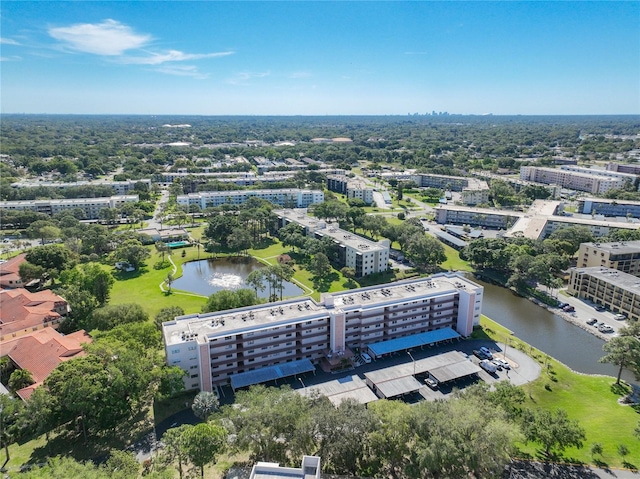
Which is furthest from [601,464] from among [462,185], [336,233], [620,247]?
[462,185]

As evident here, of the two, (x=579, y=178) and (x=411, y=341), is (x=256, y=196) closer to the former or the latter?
(x=411, y=341)

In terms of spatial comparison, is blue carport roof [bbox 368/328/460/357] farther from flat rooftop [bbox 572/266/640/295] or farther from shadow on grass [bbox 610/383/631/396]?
flat rooftop [bbox 572/266/640/295]

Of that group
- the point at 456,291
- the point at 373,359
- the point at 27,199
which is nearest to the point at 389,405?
the point at 373,359

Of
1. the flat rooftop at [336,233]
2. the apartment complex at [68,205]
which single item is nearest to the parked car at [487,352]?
the flat rooftop at [336,233]

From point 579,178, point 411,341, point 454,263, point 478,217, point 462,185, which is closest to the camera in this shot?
point 411,341

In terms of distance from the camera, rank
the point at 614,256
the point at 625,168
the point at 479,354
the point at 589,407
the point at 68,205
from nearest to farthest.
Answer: the point at 589,407, the point at 479,354, the point at 614,256, the point at 68,205, the point at 625,168

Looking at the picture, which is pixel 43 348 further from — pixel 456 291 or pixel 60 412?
pixel 456 291
